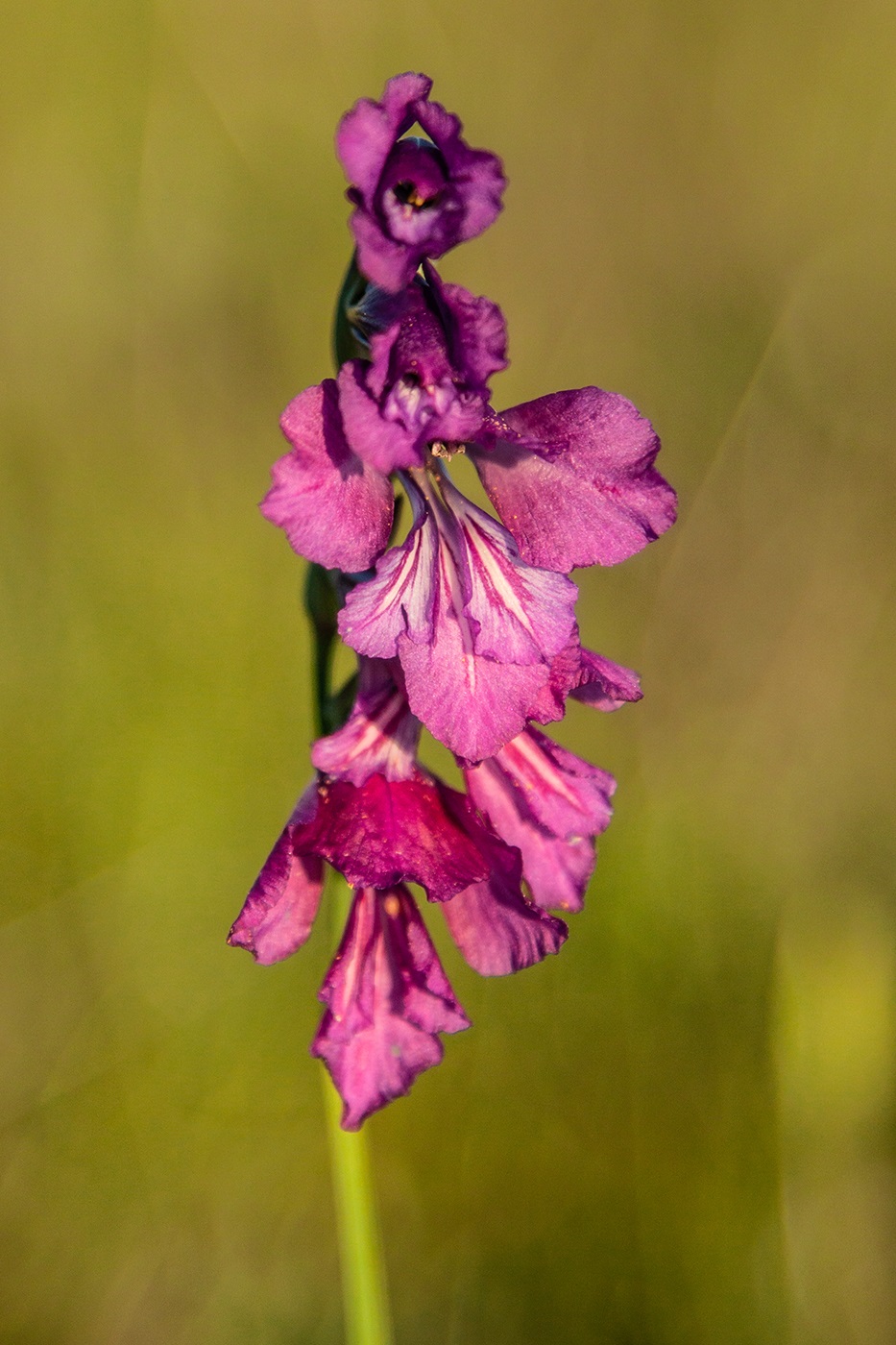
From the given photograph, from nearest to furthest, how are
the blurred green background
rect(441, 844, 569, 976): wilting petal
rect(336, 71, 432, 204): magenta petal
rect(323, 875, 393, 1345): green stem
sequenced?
rect(336, 71, 432, 204): magenta petal
rect(441, 844, 569, 976): wilting petal
rect(323, 875, 393, 1345): green stem
the blurred green background

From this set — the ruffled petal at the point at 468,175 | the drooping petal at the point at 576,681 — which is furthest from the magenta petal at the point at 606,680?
the ruffled petal at the point at 468,175

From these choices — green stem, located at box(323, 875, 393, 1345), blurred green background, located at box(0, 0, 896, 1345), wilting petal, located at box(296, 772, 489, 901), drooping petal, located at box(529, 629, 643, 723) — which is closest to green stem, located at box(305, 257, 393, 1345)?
green stem, located at box(323, 875, 393, 1345)

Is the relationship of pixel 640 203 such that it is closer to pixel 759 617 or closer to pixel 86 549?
pixel 759 617

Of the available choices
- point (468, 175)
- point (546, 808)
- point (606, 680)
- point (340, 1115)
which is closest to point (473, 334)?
point (468, 175)

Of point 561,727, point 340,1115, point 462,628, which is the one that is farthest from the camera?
point 561,727

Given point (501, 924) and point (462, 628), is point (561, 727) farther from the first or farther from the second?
point (462, 628)

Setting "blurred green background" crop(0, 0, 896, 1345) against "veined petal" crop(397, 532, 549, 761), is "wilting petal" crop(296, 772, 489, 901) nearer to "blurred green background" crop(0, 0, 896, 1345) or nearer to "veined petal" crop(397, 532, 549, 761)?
"veined petal" crop(397, 532, 549, 761)

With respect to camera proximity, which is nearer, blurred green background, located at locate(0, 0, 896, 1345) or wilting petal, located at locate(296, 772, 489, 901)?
wilting petal, located at locate(296, 772, 489, 901)
